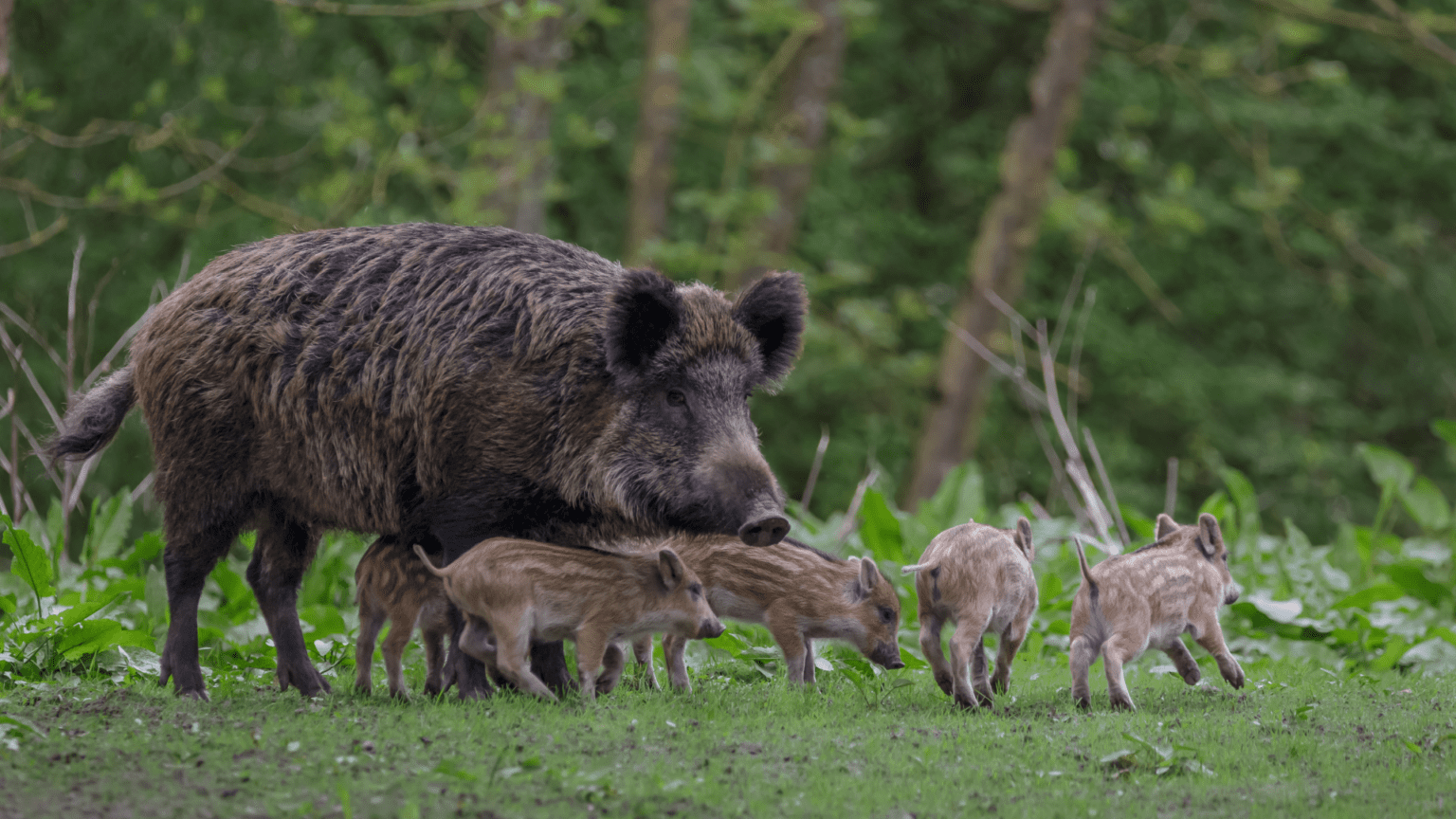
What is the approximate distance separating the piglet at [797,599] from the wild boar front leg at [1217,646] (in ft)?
4.07

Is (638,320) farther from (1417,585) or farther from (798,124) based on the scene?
(798,124)

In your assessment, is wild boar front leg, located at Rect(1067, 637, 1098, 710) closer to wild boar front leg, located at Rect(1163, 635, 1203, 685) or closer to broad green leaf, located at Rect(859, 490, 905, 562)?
wild boar front leg, located at Rect(1163, 635, 1203, 685)

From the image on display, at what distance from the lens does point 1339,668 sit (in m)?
7.26

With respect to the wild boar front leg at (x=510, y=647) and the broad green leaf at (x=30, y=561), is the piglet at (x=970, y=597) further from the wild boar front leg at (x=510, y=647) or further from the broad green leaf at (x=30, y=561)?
the broad green leaf at (x=30, y=561)

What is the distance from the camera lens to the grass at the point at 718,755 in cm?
402

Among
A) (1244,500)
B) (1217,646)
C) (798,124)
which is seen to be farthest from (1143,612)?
(798,124)

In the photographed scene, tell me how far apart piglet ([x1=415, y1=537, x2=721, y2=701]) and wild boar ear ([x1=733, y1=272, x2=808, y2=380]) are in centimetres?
116

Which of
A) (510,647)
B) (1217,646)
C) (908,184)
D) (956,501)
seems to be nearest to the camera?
(510,647)

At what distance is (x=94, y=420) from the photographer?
672 cm

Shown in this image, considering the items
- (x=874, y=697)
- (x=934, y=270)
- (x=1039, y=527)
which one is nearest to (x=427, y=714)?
(x=874, y=697)

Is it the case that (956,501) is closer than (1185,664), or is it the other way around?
(1185,664)

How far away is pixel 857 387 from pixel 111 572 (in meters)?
11.2

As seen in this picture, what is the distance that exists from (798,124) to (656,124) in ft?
5.53

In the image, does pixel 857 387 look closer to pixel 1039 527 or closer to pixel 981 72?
pixel 981 72
